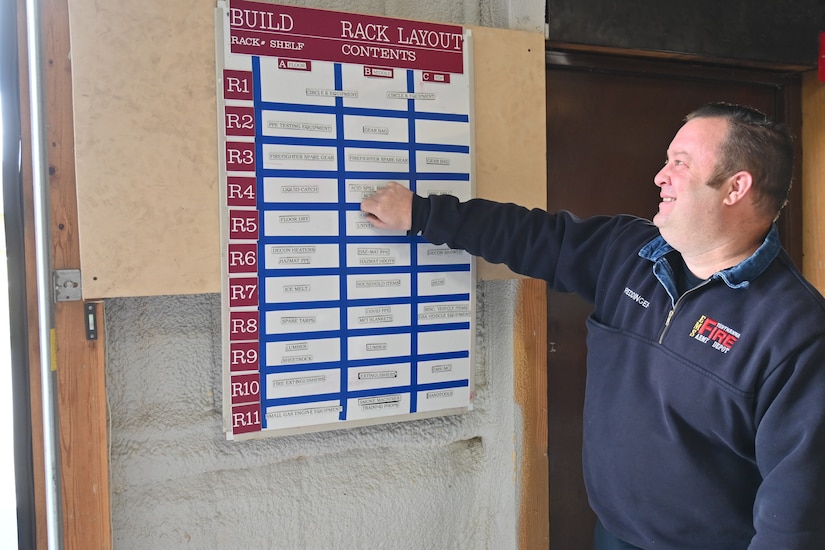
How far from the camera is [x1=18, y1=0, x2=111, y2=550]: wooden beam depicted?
1.30 m

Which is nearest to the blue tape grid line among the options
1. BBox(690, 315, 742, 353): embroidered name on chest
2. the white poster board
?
the white poster board

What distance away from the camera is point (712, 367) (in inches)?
45.1

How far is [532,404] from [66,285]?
4.06ft

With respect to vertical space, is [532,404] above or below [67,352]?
below

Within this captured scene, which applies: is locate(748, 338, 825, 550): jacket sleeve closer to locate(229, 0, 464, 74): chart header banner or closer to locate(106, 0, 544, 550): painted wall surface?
locate(106, 0, 544, 550): painted wall surface

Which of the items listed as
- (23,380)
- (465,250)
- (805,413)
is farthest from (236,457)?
(805,413)

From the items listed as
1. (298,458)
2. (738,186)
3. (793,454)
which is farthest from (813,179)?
(298,458)

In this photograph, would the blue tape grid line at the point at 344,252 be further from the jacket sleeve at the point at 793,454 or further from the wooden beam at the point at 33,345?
the jacket sleeve at the point at 793,454

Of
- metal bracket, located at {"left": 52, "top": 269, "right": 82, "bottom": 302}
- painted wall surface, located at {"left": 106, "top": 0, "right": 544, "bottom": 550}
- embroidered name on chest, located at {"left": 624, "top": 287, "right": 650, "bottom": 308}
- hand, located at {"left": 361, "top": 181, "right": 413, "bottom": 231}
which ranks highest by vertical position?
hand, located at {"left": 361, "top": 181, "right": 413, "bottom": 231}

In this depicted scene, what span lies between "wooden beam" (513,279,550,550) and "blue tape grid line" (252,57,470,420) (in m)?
0.22

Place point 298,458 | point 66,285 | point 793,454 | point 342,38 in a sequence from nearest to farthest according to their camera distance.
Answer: point 793,454 < point 66,285 < point 342,38 < point 298,458

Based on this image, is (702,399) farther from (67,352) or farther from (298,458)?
(67,352)

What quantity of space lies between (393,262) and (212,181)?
47 cm

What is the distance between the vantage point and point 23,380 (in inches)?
53.9
